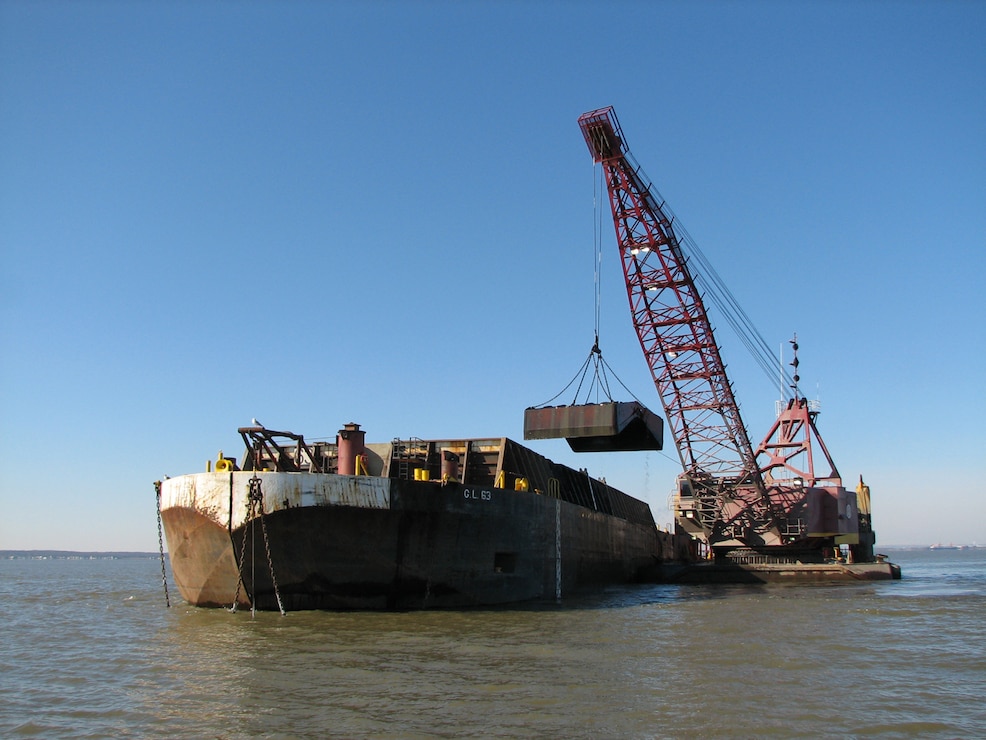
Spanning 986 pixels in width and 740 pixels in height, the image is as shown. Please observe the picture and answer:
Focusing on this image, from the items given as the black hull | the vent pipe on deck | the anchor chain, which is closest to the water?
the anchor chain

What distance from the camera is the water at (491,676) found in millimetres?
10398

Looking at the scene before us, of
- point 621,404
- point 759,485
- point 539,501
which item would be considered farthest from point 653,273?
point 539,501

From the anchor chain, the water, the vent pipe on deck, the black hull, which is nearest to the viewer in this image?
the water

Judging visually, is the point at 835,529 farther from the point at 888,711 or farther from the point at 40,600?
the point at 40,600

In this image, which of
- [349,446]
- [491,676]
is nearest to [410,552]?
[349,446]

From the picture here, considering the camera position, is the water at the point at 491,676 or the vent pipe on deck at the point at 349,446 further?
the vent pipe on deck at the point at 349,446

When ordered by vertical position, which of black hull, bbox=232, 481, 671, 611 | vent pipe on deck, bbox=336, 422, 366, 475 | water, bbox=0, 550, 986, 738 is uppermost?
vent pipe on deck, bbox=336, 422, 366, 475

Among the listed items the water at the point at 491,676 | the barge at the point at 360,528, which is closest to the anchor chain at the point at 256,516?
the barge at the point at 360,528

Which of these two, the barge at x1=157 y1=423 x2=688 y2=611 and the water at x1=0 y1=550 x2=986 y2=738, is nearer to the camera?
the water at x1=0 y1=550 x2=986 y2=738

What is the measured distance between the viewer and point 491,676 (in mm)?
13070

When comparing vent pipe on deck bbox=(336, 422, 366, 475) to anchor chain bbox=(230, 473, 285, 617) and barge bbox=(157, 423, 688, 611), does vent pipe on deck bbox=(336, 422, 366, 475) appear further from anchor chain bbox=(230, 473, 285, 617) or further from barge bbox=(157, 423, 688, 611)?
anchor chain bbox=(230, 473, 285, 617)

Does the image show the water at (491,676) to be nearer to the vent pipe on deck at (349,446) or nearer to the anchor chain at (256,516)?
the anchor chain at (256,516)

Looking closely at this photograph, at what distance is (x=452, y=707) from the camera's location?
1109 centimetres

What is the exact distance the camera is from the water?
10.4 metres
